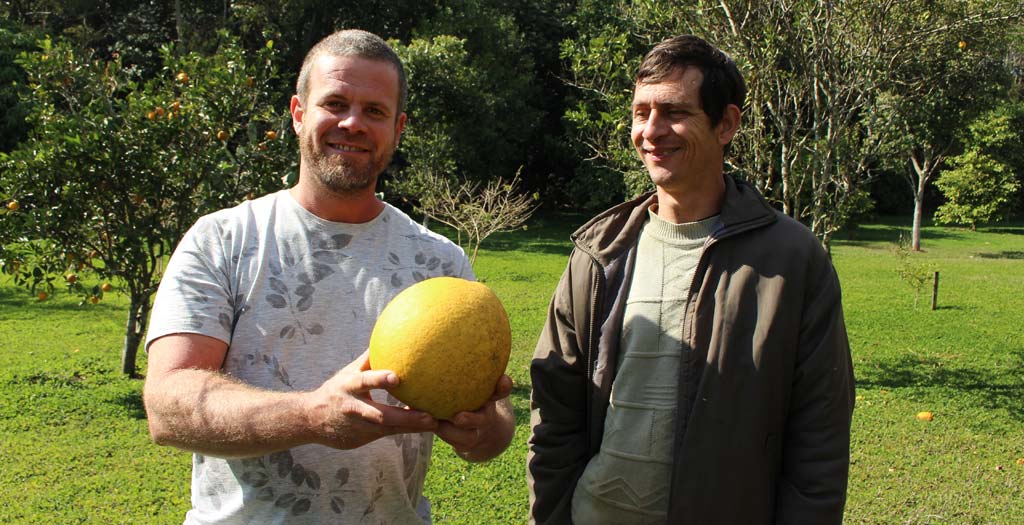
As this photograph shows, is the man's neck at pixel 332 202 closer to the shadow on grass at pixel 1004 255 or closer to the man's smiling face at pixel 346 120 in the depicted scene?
the man's smiling face at pixel 346 120

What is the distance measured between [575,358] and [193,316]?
1187mm

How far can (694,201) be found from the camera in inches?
98.6

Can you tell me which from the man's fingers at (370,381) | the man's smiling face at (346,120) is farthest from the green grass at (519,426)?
the man's fingers at (370,381)

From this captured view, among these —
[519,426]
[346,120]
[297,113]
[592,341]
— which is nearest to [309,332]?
[346,120]

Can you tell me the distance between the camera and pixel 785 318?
2223 mm

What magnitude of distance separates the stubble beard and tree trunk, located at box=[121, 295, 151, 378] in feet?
19.4

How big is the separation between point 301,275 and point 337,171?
0.91 feet

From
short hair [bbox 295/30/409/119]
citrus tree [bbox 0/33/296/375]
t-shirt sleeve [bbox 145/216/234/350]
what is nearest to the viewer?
t-shirt sleeve [bbox 145/216/234/350]

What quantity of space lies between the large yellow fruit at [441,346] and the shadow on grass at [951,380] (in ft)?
23.7

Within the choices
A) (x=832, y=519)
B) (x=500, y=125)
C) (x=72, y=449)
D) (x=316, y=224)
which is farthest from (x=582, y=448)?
(x=500, y=125)

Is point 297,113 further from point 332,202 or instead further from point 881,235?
point 881,235

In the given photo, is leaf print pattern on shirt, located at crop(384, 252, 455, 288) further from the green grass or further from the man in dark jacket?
the green grass

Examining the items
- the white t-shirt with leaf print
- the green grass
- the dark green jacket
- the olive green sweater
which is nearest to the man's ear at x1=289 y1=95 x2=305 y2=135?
the white t-shirt with leaf print

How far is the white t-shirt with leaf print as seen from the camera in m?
1.85
